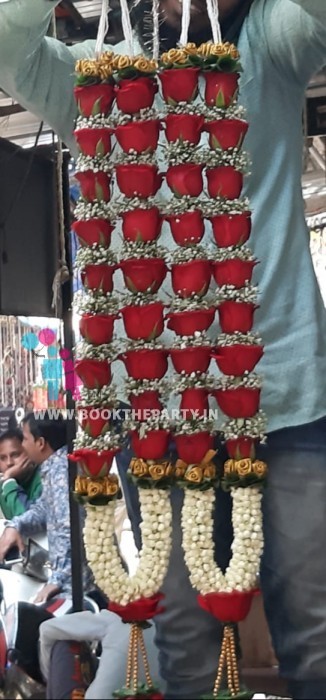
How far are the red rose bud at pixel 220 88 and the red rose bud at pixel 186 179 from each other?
7cm

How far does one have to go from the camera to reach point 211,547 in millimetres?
906

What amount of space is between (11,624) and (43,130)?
2.19ft

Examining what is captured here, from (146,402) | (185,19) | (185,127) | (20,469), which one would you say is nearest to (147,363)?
(146,402)

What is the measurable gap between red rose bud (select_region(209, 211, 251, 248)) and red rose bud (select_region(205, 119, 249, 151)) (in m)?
0.07

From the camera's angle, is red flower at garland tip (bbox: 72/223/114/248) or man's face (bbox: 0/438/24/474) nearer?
red flower at garland tip (bbox: 72/223/114/248)

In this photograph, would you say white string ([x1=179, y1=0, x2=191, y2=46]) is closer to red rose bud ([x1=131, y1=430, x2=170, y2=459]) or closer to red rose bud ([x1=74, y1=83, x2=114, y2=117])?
red rose bud ([x1=74, y1=83, x2=114, y2=117])

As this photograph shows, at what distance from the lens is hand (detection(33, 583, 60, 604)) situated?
3.94 feet

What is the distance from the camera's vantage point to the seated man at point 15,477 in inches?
50.9

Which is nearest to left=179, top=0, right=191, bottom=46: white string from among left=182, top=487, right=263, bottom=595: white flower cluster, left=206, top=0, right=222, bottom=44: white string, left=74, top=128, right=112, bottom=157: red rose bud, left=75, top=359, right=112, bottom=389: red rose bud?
left=206, top=0, right=222, bottom=44: white string

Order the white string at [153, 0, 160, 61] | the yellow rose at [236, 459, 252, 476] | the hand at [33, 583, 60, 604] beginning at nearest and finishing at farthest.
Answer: the yellow rose at [236, 459, 252, 476]
the white string at [153, 0, 160, 61]
the hand at [33, 583, 60, 604]

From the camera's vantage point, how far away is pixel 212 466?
0.91 meters

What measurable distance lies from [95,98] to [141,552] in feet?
1.56

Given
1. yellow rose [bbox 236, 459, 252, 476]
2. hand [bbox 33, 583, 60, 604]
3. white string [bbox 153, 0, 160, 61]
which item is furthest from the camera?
hand [bbox 33, 583, 60, 604]

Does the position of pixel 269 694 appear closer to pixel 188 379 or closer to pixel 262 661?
pixel 262 661
